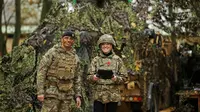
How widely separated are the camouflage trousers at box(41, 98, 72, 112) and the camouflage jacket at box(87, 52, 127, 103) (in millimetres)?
550

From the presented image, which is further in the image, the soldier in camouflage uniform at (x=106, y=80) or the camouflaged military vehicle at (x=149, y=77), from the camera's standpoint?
the camouflaged military vehicle at (x=149, y=77)

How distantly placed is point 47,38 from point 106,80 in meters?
3.83

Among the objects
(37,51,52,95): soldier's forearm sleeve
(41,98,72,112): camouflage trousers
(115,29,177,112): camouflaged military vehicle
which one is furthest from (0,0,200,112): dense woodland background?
(37,51,52,95): soldier's forearm sleeve

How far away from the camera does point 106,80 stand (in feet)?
23.1

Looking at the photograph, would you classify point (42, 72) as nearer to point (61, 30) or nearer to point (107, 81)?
point (107, 81)

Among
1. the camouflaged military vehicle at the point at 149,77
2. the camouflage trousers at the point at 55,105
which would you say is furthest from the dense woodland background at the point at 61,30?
the camouflage trousers at the point at 55,105

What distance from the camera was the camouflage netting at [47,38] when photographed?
9266mm

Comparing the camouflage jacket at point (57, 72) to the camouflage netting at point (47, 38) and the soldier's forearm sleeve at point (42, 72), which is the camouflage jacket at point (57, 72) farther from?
the camouflage netting at point (47, 38)

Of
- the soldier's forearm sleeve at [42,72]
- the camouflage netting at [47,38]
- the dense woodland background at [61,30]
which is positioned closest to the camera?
the soldier's forearm sleeve at [42,72]

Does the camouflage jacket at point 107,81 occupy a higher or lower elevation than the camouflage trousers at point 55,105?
higher

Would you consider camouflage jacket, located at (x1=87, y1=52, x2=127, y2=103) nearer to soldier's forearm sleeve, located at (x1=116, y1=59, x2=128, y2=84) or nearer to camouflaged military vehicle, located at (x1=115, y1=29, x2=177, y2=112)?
soldier's forearm sleeve, located at (x1=116, y1=59, x2=128, y2=84)

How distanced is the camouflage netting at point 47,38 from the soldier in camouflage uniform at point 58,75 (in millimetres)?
2463

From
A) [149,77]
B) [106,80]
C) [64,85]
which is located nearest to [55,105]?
[64,85]

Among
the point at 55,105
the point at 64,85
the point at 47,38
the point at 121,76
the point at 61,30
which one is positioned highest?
the point at 61,30
